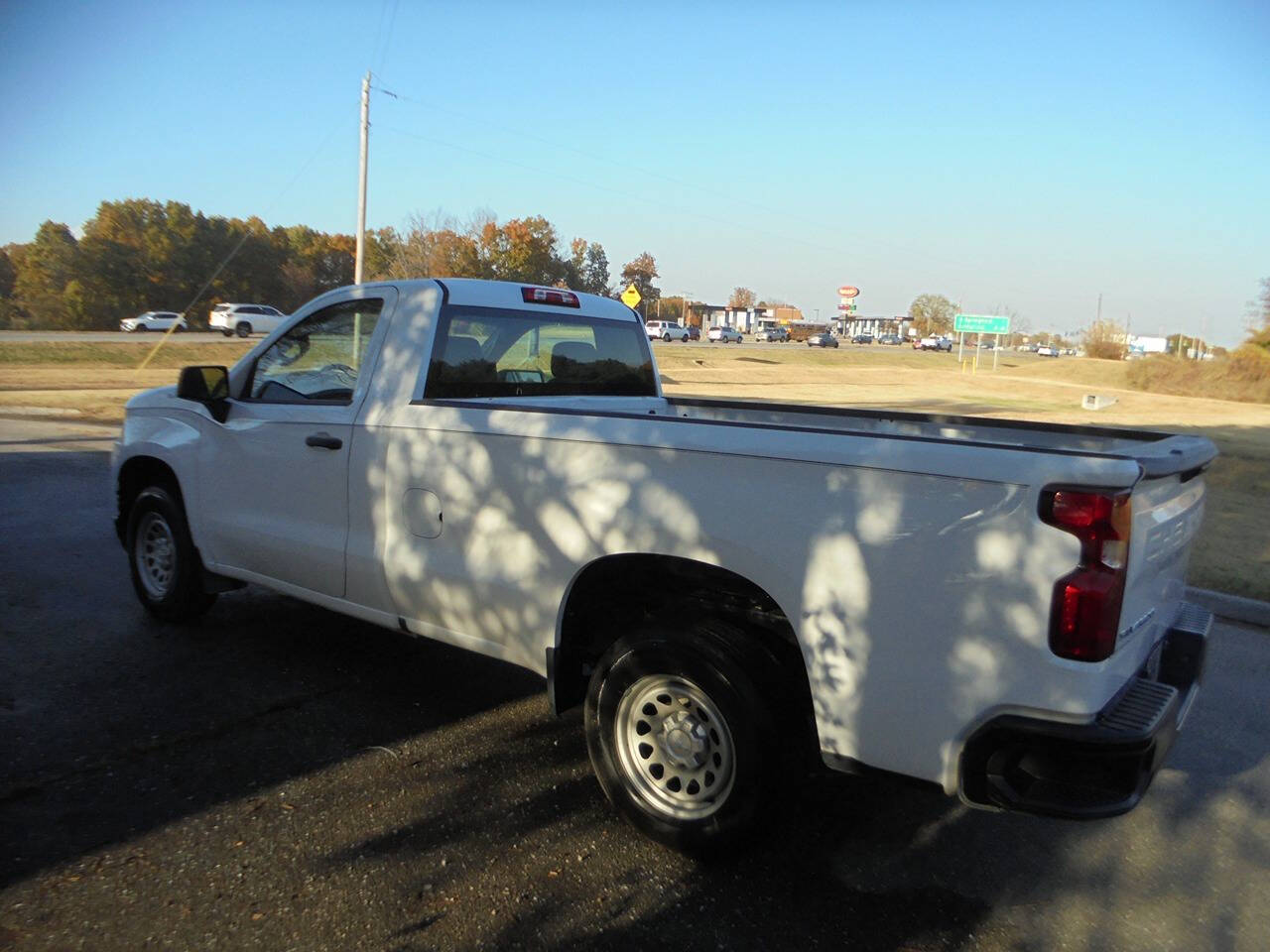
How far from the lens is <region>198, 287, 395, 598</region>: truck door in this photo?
14.8 feet

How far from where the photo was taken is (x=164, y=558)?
18.6 ft

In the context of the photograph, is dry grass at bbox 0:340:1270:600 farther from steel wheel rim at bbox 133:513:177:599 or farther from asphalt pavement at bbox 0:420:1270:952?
steel wheel rim at bbox 133:513:177:599

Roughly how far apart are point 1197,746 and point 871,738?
8.75 feet

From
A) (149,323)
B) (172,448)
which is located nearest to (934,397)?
(172,448)

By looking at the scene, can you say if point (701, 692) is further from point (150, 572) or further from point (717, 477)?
point (150, 572)

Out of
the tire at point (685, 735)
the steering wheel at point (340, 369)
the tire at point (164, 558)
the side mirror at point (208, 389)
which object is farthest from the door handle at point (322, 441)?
the tire at point (685, 735)

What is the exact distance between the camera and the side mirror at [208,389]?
16.4 ft

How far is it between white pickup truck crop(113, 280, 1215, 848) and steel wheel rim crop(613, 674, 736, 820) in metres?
0.01

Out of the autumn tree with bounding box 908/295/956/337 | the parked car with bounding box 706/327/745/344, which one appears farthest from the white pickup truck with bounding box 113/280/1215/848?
the autumn tree with bounding box 908/295/956/337

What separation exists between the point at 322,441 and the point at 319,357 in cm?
60

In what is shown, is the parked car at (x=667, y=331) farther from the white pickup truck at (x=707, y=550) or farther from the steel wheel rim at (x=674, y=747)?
the steel wheel rim at (x=674, y=747)

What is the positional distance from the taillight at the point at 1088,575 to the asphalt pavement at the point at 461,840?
681mm

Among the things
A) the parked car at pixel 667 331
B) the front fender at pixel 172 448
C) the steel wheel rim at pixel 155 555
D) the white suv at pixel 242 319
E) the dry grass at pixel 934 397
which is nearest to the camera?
the front fender at pixel 172 448

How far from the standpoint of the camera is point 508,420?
379 cm
